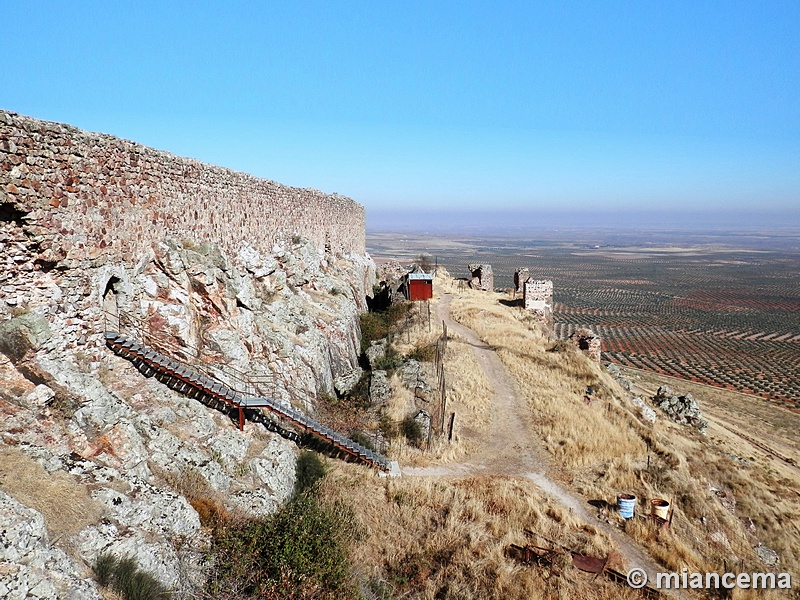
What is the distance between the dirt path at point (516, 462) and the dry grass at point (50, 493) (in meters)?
7.78

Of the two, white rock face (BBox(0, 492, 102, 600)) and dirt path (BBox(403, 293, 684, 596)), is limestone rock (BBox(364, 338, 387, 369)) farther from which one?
white rock face (BBox(0, 492, 102, 600))

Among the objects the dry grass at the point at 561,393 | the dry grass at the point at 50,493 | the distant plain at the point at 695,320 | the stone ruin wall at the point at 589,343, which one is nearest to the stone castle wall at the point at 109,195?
the dry grass at the point at 50,493

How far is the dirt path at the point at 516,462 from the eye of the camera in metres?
10.6

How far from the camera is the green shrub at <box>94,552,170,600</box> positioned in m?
5.93

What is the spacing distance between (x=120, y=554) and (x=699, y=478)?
1560 cm

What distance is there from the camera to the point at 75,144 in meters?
9.43

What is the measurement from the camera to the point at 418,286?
31.2 metres

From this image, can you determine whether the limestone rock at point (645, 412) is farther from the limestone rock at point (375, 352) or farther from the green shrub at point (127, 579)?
the green shrub at point (127, 579)

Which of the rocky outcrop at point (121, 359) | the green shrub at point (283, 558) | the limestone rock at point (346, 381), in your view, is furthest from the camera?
the limestone rock at point (346, 381)

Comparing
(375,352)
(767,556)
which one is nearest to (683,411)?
(767,556)

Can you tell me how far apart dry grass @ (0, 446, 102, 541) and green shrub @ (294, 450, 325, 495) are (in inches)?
180

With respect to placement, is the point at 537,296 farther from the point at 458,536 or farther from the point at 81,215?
the point at 81,215

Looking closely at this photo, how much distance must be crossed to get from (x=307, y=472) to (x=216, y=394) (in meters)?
2.59

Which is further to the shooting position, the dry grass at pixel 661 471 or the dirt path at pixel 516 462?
the dry grass at pixel 661 471
